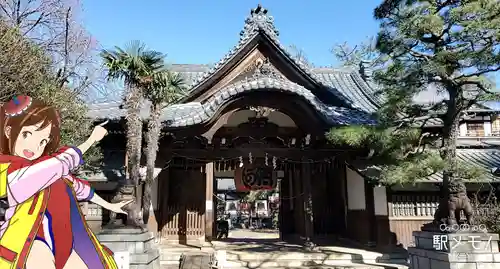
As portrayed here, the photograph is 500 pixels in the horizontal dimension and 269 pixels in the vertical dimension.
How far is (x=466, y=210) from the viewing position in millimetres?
7523

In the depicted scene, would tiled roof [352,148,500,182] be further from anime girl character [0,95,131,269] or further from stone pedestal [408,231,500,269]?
anime girl character [0,95,131,269]

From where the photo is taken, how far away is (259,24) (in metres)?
12.6

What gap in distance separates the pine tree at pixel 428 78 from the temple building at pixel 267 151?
150 centimetres

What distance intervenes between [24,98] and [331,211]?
38.5ft

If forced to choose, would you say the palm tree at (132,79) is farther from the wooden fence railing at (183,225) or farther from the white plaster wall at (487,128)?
the white plaster wall at (487,128)

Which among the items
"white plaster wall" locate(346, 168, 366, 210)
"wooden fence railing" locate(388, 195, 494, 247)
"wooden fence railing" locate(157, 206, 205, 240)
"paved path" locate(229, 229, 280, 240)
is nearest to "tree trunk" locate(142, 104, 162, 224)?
"wooden fence railing" locate(157, 206, 205, 240)

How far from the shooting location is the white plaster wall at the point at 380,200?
11.2m

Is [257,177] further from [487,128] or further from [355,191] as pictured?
[487,128]

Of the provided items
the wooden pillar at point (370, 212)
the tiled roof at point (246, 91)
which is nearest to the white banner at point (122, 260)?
the tiled roof at point (246, 91)

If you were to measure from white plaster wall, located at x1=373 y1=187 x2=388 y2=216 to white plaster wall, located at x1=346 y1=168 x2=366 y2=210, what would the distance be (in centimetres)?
41

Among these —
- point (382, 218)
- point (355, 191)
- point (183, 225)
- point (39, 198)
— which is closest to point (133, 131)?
point (39, 198)

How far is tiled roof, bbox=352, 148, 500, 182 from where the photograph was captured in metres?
11.0

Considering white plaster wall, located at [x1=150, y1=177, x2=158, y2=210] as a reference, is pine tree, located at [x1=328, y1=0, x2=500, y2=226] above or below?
above

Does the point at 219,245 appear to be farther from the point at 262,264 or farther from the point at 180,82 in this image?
the point at 180,82
